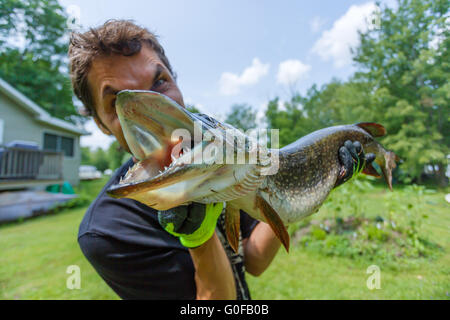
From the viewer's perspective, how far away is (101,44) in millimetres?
1415

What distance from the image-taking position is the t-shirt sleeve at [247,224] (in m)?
1.89

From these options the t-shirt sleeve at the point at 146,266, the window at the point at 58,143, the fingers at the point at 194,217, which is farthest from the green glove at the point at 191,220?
→ the window at the point at 58,143

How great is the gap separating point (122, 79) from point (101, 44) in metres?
→ 0.29

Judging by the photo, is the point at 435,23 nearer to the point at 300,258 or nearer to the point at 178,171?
the point at 178,171

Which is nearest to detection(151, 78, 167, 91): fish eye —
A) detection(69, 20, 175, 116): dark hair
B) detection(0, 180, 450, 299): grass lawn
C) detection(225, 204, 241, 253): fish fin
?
detection(69, 20, 175, 116): dark hair

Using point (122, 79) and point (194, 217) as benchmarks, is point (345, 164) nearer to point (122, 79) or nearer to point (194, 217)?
point (194, 217)

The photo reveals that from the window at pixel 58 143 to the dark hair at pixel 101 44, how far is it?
44.1 feet

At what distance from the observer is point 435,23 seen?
4.85ft

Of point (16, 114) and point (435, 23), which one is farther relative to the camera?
point (16, 114)

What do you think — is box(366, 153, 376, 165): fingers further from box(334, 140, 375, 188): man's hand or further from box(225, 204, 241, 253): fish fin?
box(225, 204, 241, 253): fish fin

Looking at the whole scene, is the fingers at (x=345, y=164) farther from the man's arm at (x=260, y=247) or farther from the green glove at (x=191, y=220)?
the green glove at (x=191, y=220)

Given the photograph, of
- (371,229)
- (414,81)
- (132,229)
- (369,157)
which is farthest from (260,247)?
(371,229)

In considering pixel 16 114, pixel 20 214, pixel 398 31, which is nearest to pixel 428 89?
pixel 398 31
